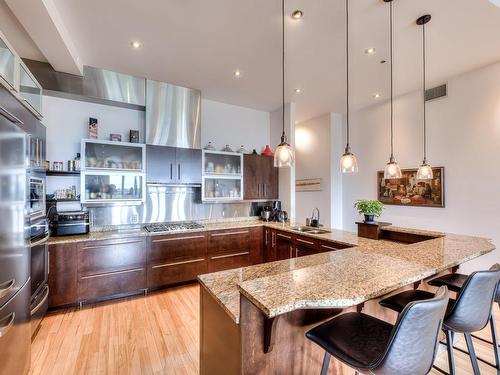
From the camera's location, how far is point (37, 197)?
2439mm

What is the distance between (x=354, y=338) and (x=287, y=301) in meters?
0.54

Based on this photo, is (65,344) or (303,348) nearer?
(303,348)

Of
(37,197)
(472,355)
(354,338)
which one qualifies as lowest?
(472,355)

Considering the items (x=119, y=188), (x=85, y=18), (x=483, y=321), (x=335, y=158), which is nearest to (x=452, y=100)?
(x=335, y=158)

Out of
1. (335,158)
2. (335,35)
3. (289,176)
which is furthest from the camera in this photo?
(335,158)

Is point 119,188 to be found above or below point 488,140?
below

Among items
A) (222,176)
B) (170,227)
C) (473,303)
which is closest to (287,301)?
(473,303)

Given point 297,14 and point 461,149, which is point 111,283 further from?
point 461,149

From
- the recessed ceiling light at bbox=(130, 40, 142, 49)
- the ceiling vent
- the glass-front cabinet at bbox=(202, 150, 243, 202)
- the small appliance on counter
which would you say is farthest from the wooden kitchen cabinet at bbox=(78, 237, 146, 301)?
the ceiling vent

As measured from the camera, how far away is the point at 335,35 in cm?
262

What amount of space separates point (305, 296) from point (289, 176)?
361 cm

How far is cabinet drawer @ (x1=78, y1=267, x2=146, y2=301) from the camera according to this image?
117 inches

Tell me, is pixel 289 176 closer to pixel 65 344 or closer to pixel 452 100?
pixel 452 100

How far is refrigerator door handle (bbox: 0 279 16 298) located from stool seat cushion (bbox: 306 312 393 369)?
1.83 m
